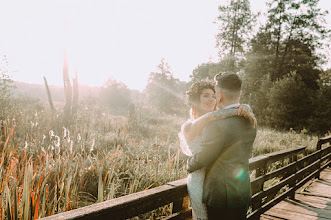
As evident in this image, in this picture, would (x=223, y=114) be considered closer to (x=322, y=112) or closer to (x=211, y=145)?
(x=211, y=145)

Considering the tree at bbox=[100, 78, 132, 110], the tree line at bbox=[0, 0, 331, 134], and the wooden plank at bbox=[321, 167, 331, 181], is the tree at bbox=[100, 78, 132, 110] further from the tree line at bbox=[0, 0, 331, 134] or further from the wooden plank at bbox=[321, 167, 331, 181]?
the wooden plank at bbox=[321, 167, 331, 181]

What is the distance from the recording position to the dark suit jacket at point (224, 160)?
1.59 m

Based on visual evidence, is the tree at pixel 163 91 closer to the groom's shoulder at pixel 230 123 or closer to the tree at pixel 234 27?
the tree at pixel 234 27

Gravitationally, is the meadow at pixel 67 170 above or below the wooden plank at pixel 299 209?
above

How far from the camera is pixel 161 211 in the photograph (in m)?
3.04

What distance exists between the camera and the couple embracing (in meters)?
1.60

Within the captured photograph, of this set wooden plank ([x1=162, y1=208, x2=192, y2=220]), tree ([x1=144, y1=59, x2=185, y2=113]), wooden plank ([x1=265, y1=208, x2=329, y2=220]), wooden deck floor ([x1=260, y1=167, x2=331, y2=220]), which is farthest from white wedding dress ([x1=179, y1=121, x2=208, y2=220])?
tree ([x1=144, y1=59, x2=185, y2=113])

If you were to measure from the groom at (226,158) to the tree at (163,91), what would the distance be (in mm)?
28161

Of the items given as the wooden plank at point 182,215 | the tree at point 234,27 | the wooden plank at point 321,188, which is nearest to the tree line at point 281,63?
the tree at point 234,27

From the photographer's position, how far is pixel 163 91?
3438 centimetres

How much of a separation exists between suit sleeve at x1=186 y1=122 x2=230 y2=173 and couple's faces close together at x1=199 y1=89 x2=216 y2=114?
1.11 metres

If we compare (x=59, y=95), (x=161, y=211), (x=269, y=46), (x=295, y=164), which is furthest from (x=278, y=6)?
(x=59, y=95)

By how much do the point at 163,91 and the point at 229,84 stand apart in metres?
32.8

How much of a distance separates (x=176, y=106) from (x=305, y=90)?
50.1 ft
